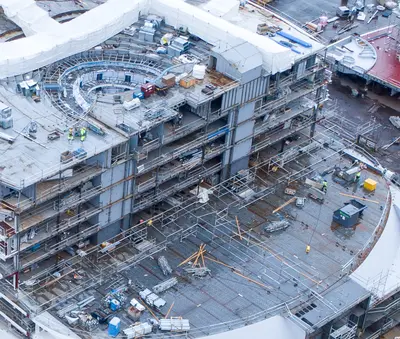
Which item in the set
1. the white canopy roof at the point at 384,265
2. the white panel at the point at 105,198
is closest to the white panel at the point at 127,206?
the white panel at the point at 105,198

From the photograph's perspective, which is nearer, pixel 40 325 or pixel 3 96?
pixel 40 325

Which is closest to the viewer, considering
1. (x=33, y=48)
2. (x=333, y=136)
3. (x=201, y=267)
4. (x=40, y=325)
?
(x=40, y=325)

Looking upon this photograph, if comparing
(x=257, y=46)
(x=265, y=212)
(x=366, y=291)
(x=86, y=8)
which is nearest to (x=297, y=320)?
(x=366, y=291)

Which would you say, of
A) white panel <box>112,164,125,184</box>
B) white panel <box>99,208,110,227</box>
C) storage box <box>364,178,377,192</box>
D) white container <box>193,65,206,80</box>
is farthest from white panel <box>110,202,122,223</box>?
storage box <box>364,178,377,192</box>

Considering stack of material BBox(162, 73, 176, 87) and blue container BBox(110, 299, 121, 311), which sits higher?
stack of material BBox(162, 73, 176, 87)

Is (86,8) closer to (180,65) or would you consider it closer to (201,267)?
(180,65)

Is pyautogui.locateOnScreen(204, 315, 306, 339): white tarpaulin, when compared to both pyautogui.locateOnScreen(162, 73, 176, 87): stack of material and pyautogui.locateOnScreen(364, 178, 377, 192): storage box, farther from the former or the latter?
pyautogui.locateOnScreen(162, 73, 176, 87): stack of material

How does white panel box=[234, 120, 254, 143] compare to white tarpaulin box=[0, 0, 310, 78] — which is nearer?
white tarpaulin box=[0, 0, 310, 78]

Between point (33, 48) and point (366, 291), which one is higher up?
point (33, 48)
